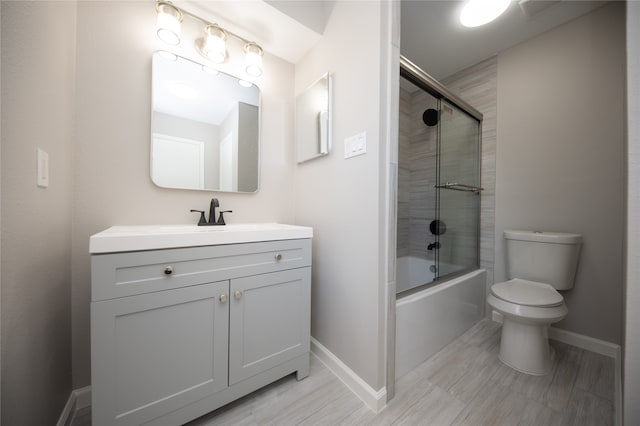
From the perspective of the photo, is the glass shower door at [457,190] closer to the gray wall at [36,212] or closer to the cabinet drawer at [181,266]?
the cabinet drawer at [181,266]

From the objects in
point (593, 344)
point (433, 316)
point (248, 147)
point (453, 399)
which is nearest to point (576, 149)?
point (593, 344)

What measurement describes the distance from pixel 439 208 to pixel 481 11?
140 cm

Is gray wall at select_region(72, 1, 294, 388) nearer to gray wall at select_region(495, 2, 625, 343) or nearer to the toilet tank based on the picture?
the toilet tank

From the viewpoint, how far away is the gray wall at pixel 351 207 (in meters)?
1.10

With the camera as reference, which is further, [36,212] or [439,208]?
[439,208]

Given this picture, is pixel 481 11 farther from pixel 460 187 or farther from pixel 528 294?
pixel 528 294

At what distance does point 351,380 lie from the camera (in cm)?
121

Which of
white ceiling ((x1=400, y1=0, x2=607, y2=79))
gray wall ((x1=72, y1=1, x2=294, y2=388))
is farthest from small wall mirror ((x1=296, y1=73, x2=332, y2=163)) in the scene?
white ceiling ((x1=400, y1=0, x2=607, y2=79))

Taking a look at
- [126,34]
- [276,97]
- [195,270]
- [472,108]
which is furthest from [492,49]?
[195,270]

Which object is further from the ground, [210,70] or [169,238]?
[210,70]

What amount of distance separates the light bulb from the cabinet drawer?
1.18 metres

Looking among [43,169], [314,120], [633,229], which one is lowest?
[633,229]

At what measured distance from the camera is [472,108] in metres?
1.98

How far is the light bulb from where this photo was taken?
1457mm
